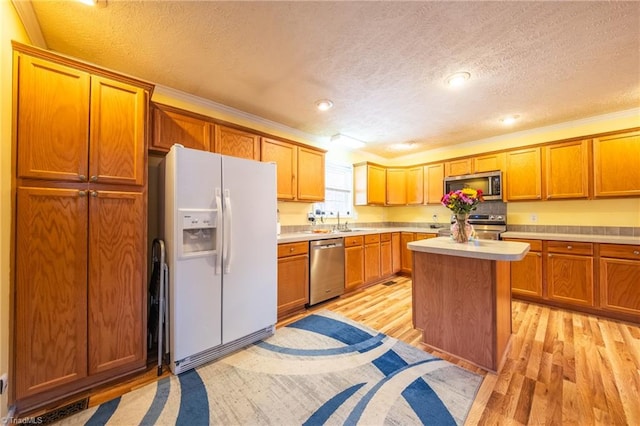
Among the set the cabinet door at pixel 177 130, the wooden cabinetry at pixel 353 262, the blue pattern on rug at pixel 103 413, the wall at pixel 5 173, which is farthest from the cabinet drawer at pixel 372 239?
the wall at pixel 5 173

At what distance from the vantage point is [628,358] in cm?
204

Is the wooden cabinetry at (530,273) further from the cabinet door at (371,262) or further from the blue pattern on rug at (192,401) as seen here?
the blue pattern on rug at (192,401)

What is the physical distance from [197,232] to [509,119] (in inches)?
163

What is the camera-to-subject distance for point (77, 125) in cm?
166

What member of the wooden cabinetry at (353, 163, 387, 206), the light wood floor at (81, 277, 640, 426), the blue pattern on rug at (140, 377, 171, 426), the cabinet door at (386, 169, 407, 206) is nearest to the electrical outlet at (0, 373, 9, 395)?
the light wood floor at (81, 277, 640, 426)

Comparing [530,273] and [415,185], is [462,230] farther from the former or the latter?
[415,185]

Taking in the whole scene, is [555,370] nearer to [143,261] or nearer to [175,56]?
[143,261]

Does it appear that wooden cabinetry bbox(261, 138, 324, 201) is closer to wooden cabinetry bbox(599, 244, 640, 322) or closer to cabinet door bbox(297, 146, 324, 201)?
cabinet door bbox(297, 146, 324, 201)

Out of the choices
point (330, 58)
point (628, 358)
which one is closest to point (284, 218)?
point (330, 58)

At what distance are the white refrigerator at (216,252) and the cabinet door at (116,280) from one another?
0.69 feet

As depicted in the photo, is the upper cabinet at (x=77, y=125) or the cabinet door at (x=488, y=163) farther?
the cabinet door at (x=488, y=163)

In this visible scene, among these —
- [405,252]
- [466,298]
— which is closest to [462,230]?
[466,298]

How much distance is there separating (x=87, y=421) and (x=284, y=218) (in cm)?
266

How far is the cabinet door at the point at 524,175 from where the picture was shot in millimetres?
3551
